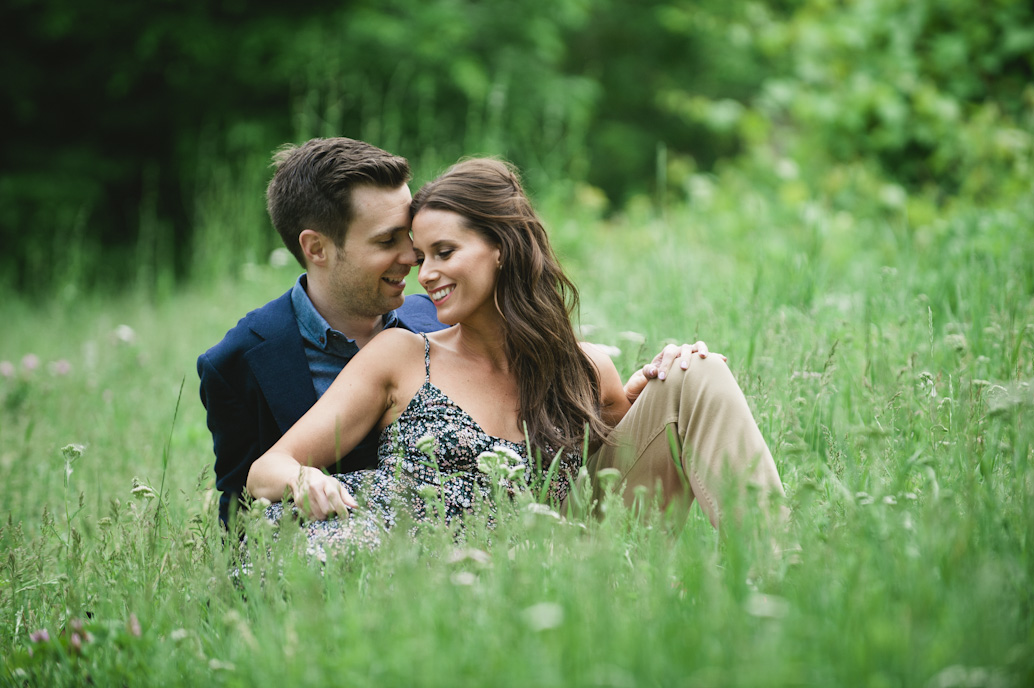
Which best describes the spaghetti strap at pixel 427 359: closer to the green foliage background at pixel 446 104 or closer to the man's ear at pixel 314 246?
the man's ear at pixel 314 246

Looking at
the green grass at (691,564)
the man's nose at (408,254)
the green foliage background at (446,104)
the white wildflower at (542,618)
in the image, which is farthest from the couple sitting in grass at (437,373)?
the green foliage background at (446,104)

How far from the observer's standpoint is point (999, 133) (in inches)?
243

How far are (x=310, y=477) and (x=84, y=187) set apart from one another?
9076 millimetres

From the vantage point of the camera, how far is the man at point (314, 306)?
2.63 m

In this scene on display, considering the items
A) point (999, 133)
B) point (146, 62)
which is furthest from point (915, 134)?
point (146, 62)

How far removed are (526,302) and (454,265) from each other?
0.26 metres

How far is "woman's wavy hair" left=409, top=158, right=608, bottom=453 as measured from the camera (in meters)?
2.57

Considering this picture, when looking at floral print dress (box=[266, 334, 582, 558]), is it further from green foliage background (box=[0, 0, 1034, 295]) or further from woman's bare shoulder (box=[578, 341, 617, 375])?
green foliage background (box=[0, 0, 1034, 295])

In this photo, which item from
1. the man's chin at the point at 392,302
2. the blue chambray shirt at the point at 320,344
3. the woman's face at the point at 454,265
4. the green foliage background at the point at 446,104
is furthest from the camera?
the green foliage background at the point at 446,104

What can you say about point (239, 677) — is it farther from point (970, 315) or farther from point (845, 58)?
point (845, 58)

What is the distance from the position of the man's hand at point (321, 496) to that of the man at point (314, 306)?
0.48m

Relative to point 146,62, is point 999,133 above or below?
below

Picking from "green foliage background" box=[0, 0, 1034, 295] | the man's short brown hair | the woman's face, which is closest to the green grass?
the woman's face

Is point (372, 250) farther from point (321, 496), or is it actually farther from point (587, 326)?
point (587, 326)
